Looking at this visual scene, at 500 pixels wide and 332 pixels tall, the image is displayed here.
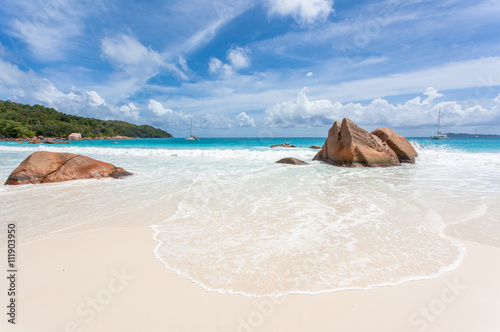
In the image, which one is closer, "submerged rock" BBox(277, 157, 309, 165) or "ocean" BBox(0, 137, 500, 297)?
"ocean" BBox(0, 137, 500, 297)

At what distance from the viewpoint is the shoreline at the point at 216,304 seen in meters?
2.01

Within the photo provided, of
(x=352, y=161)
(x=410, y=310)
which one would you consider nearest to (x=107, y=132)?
(x=352, y=161)

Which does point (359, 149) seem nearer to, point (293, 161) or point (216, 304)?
point (293, 161)

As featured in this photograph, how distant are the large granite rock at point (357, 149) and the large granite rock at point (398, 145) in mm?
1237

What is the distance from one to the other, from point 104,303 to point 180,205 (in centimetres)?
338

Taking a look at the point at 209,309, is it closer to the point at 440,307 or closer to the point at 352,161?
the point at 440,307

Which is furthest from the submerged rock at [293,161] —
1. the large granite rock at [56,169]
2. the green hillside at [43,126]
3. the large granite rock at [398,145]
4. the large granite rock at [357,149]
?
the green hillside at [43,126]

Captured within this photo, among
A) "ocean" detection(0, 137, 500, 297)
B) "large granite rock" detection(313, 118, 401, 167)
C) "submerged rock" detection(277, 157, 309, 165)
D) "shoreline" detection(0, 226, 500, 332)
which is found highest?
"large granite rock" detection(313, 118, 401, 167)

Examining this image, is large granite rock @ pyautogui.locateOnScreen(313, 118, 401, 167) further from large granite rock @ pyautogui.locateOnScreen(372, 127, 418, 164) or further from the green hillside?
the green hillside

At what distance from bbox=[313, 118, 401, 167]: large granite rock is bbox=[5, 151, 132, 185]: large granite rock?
1150 centimetres

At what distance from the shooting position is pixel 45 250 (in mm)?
3377

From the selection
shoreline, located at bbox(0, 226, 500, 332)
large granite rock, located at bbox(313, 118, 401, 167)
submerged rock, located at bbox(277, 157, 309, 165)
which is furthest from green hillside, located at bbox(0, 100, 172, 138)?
shoreline, located at bbox(0, 226, 500, 332)

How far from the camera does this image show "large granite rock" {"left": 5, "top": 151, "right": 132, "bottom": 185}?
8320 mm

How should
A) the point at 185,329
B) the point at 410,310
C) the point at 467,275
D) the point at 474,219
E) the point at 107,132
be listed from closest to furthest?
the point at 185,329
the point at 410,310
the point at 467,275
the point at 474,219
the point at 107,132
